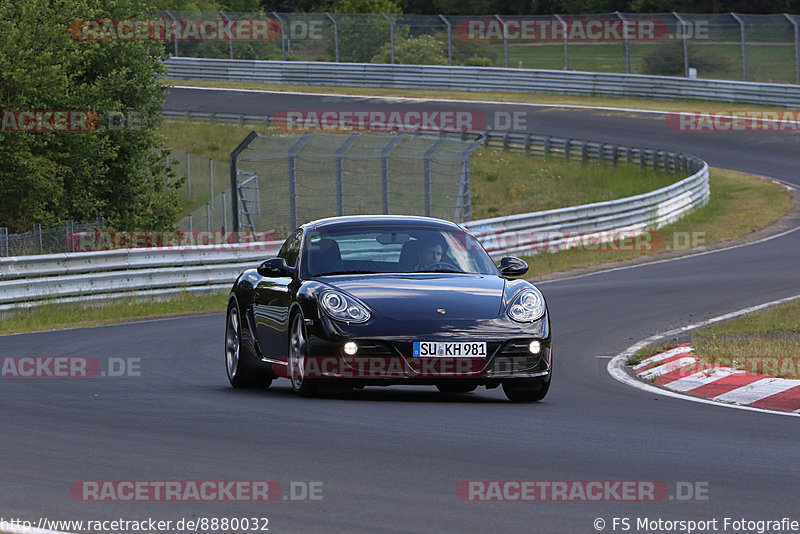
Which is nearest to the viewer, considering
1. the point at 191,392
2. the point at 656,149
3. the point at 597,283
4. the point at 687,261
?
the point at 191,392

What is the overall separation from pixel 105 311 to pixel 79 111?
8955 millimetres

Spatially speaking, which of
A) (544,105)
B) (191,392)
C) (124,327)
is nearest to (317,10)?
(544,105)

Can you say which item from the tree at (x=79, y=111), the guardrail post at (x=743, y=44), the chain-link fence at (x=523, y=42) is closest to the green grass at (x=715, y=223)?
the guardrail post at (x=743, y=44)

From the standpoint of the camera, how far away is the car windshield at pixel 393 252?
10.1 m

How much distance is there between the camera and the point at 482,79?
180ft

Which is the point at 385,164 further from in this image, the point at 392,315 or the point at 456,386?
the point at 392,315

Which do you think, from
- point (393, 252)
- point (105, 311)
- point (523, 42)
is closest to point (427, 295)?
point (393, 252)

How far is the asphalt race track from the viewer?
5652 mm

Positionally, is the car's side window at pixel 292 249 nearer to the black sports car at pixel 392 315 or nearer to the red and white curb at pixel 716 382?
the black sports car at pixel 392 315

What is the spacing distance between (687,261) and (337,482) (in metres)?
19.6

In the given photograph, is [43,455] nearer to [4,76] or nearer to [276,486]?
[276,486]

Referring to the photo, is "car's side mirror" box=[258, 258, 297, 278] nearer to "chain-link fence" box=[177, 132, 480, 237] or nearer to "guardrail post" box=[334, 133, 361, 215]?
"chain-link fence" box=[177, 132, 480, 237]

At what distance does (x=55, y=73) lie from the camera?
26.0 m

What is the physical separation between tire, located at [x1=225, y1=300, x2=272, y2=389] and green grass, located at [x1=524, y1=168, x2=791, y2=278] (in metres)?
13.3
